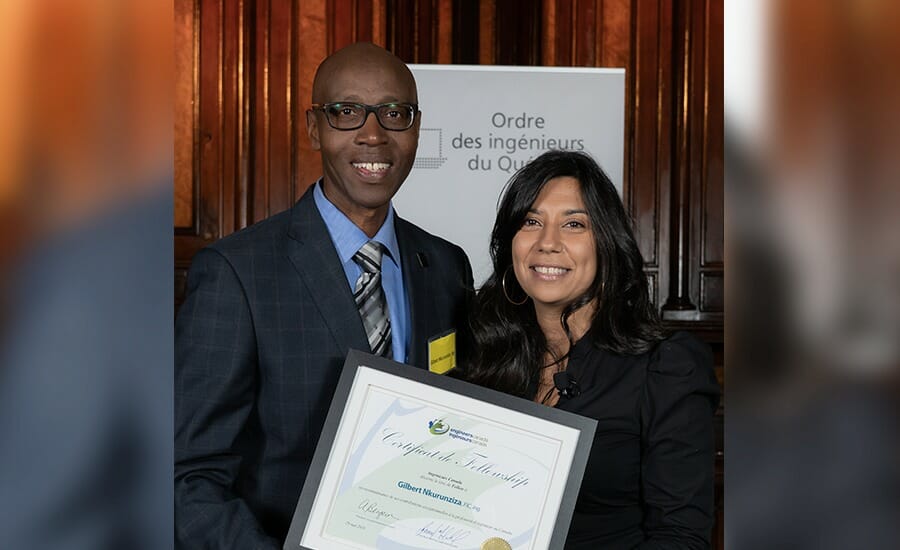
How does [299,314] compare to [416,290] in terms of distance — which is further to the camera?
[416,290]

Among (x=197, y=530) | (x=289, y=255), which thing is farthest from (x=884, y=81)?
(x=289, y=255)

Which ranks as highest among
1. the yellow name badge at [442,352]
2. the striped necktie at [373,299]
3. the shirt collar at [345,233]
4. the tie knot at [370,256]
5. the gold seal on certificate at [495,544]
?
the shirt collar at [345,233]

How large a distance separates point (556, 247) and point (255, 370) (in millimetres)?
612

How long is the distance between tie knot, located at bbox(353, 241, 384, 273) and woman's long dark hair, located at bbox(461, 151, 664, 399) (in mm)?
246

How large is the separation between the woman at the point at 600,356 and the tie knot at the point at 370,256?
0.79 feet

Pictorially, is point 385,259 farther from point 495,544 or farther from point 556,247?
point 495,544

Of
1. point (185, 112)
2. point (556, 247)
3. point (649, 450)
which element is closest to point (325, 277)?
point (556, 247)

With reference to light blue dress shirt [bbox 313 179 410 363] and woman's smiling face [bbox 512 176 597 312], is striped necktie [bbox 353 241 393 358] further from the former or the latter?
woman's smiling face [bbox 512 176 597 312]

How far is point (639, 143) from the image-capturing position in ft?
14.0

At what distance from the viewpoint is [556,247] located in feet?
6.10

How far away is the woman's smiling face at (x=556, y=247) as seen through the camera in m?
1.86
